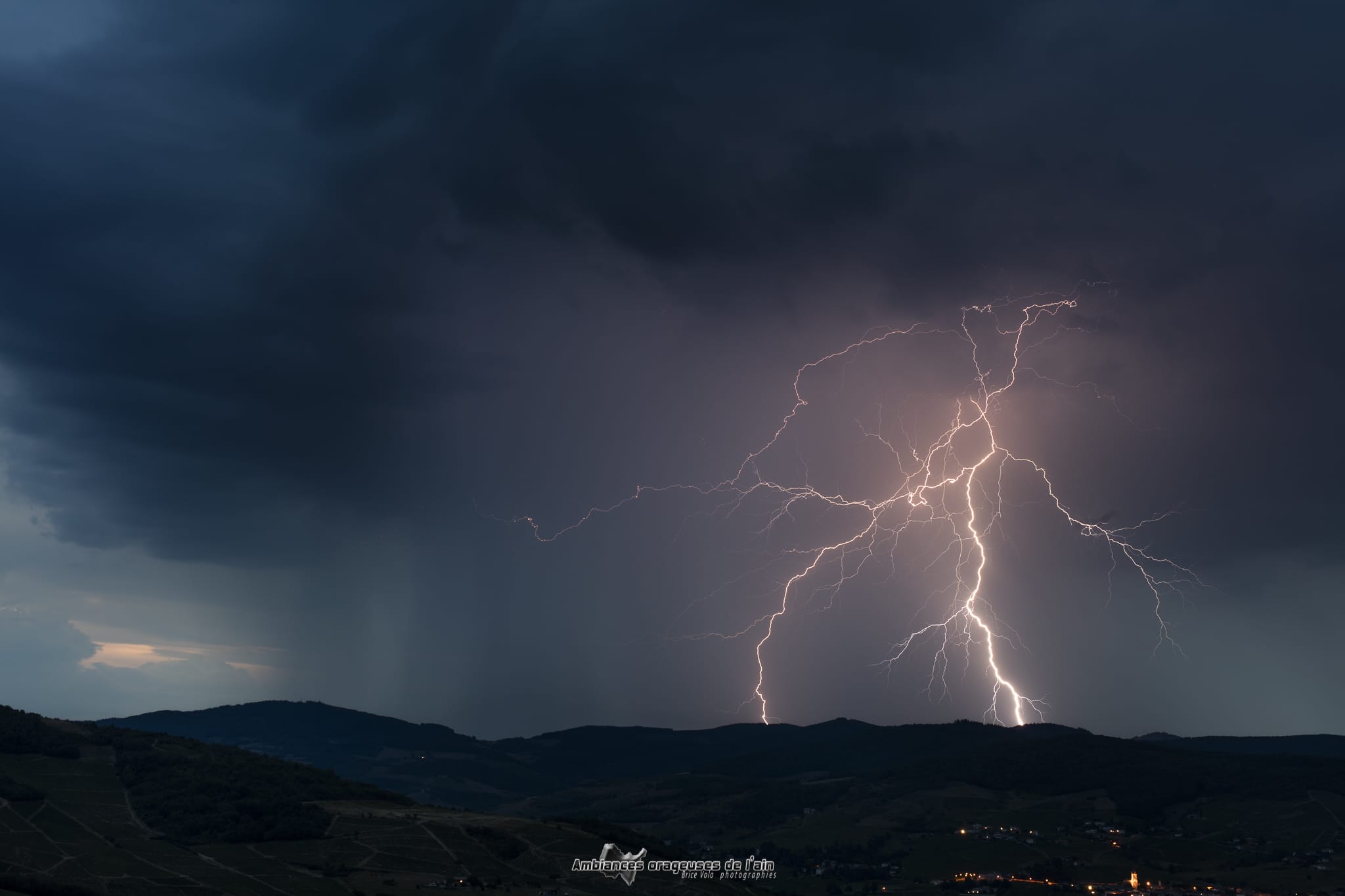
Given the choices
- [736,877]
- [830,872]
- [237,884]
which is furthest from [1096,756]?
[237,884]

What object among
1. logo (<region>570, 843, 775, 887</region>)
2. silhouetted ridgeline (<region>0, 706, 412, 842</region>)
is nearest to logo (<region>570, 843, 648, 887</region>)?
logo (<region>570, 843, 775, 887</region>)

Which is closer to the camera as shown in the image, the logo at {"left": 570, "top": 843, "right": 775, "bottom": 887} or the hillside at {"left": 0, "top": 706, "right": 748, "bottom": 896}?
the hillside at {"left": 0, "top": 706, "right": 748, "bottom": 896}

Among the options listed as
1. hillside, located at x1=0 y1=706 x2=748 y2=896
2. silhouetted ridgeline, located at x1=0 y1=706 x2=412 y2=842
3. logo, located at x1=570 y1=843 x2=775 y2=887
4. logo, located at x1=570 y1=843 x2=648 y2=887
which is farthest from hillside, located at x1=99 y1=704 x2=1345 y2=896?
silhouetted ridgeline, located at x1=0 y1=706 x2=412 y2=842

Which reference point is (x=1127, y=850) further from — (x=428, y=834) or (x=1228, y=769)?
(x=428, y=834)

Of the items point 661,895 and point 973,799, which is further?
point 973,799

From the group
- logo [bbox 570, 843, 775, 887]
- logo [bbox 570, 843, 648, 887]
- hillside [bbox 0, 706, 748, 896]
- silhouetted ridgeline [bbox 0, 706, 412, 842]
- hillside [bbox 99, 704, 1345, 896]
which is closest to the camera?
hillside [bbox 0, 706, 748, 896]

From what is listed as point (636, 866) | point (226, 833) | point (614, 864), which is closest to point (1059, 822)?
point (636, 866)

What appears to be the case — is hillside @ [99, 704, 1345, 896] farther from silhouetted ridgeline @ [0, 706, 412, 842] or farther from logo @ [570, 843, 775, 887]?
silhouetted ridgeline @ [0, 706, 412, 842]

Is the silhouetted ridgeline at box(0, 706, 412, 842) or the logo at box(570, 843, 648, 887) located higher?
the silhouetted ridgeline at box(0, 706, 412, 842)

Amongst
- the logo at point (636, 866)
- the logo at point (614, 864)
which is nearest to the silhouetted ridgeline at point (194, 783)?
the logo at point (614, 864)

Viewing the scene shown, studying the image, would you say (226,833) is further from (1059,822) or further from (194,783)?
(1059,822)

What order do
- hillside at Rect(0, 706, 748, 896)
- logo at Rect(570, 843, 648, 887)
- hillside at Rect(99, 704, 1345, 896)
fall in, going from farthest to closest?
hillside at Rect(99, 704, 1345, 896), logo at Rect(570, 843, 648, 887), hillside at Rect(0, 706, 748, 896)
